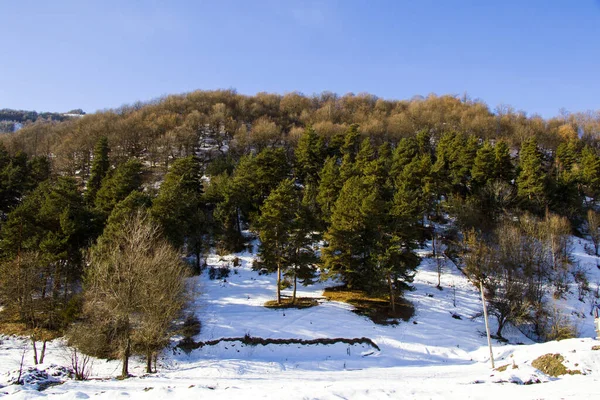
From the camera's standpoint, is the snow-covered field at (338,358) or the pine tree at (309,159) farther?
the pine tree at (309,159)

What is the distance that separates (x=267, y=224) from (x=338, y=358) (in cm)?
1168

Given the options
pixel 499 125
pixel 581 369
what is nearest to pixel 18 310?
pixel 581 369

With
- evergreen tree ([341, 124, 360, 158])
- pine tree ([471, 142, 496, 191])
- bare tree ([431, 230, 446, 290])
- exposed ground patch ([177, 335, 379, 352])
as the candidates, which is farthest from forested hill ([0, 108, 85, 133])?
pine tree ([471, 142, 496, 191])

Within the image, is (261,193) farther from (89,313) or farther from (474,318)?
(474,318)

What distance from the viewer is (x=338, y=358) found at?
63.1 ft

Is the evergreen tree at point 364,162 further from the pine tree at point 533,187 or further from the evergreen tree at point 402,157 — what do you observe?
the pine tree at point 533,187

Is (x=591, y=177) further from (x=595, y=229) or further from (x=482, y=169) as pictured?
(x=482, y=169)

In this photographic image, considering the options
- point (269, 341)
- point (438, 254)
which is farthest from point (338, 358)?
point (438, 254)

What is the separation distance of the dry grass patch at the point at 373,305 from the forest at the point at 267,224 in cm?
109

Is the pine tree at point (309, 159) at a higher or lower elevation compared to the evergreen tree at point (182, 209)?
higher

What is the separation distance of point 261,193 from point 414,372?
27701 millimetres

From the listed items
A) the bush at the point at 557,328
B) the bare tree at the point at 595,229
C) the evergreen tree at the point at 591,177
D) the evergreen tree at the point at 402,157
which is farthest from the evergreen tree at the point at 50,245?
the evergreen tree at the point at 591,177

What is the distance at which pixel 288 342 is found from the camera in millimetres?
20672

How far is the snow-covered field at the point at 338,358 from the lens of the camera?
411 inches
